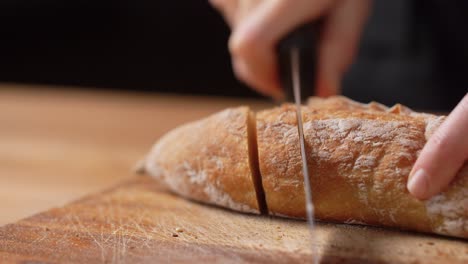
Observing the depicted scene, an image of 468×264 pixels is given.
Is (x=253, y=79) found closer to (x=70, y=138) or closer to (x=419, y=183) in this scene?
(x=70, y=138)

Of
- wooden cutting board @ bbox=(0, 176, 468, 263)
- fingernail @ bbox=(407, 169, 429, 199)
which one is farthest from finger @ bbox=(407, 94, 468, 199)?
wooden cutting board @ bbox=(0, 176, 468, 263)

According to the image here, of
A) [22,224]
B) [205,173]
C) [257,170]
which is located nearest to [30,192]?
[22,224]

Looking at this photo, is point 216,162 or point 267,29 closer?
point 216,162

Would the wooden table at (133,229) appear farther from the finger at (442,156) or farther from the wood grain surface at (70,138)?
the finger at (442,156)

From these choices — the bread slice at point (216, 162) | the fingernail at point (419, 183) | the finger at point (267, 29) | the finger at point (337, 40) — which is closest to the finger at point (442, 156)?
the fingernail at point (419, 183)

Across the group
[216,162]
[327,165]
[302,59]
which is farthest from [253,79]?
[327,165]

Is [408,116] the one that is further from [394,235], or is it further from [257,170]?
[257,170]
